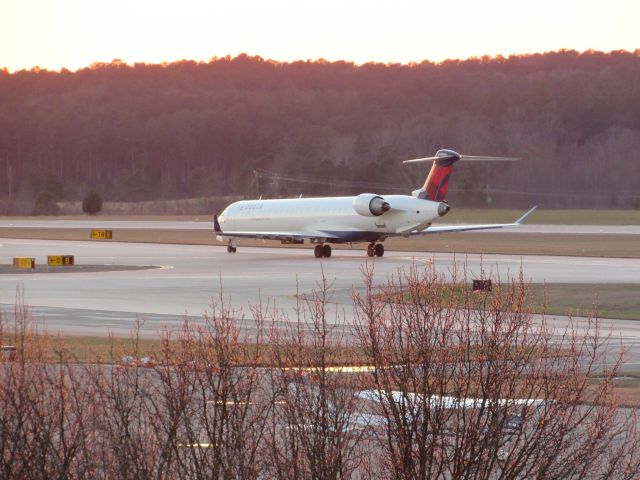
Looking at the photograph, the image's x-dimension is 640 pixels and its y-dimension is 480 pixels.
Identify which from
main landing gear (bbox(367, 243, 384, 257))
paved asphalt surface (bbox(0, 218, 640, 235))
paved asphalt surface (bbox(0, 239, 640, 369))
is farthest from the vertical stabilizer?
paved asphalt surface (bbox(0, 218, 640, 235))

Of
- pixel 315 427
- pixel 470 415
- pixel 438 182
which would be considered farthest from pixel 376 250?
pixel 315 427

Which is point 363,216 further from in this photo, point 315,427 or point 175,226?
point 175,226

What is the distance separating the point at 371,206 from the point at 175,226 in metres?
56.2

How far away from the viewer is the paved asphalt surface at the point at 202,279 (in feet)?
104

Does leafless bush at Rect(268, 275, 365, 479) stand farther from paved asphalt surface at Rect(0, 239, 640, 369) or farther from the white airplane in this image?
the white airplane

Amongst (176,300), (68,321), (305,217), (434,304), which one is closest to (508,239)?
(305,217)

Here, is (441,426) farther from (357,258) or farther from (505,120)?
(505,120)

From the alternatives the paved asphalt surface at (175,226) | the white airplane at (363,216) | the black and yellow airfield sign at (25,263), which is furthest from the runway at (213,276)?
the paved asphalt surface at (175,226)

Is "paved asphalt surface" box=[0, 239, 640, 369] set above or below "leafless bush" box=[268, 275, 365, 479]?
below

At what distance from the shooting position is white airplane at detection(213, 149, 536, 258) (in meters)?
62.1

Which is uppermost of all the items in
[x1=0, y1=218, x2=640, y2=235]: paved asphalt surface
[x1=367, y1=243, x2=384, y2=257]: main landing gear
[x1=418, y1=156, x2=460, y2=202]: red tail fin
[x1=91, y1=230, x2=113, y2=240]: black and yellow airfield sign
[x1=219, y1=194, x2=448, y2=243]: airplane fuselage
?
[x1=418, y1=156, x2=460, y2=202]: red tail fin

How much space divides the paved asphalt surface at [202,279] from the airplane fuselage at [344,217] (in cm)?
143

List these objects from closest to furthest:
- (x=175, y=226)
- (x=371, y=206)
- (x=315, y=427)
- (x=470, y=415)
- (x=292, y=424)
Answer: (x=315, y=427) → (x=292, y=424) → (x=470, y=415) → (x=371, y=206) → (x=175, y=226)

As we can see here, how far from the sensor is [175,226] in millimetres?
115875
